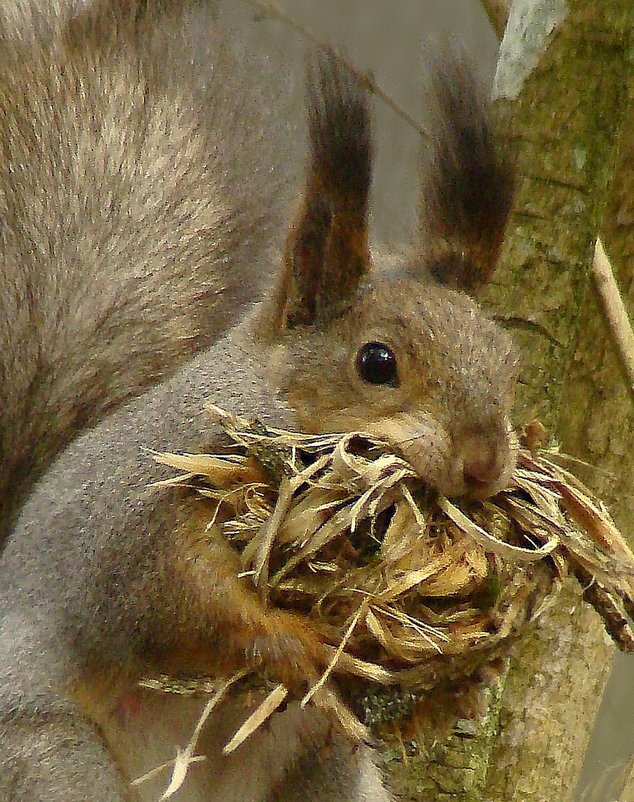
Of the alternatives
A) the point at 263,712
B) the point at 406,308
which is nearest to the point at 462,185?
the point at 406,308

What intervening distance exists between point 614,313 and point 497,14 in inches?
15.8

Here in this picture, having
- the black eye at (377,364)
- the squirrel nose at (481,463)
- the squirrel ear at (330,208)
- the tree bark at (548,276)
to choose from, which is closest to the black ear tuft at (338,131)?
the squirrel ear at (330,208)

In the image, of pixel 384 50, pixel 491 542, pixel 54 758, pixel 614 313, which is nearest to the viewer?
pixel 491 542

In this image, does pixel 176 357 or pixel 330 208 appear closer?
pixel 330 208

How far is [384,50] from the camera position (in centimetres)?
92

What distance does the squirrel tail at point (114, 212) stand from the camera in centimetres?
96

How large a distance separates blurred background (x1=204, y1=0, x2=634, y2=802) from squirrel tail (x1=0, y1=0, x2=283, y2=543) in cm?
6

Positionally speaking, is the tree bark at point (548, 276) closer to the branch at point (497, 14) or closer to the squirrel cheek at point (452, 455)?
the branch at point (497, 14)

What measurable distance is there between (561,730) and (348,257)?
763 mm

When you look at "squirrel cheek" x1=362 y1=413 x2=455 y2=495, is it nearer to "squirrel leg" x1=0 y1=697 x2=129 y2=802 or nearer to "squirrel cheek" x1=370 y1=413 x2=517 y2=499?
"squirrel cheek" x1=370 y1=413 x2=517 y2=499

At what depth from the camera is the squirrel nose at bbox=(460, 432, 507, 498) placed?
713 millimetres

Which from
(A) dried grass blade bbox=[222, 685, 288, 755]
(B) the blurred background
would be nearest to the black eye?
(B) the blurred background

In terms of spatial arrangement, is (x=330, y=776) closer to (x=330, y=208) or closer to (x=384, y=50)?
(x=330, y=208)

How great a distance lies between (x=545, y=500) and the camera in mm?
785
